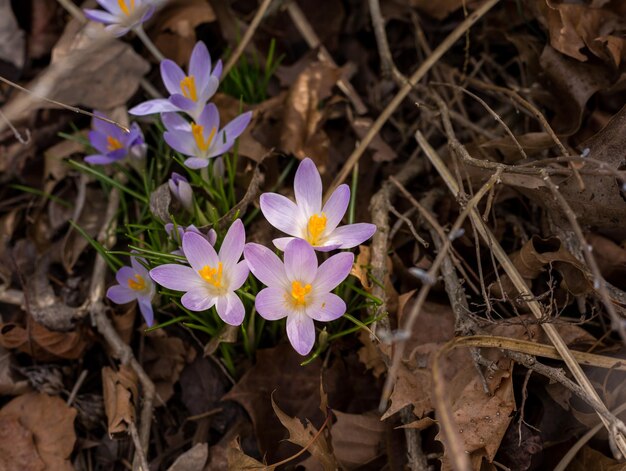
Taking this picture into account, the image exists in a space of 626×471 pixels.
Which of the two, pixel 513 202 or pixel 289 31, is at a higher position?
pixel 289 31

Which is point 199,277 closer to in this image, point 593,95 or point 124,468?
point 124,468

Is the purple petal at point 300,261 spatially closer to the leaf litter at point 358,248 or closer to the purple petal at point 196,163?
the leaf litter at point 358,248

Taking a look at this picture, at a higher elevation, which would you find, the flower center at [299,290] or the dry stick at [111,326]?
the flower center at [299,290]

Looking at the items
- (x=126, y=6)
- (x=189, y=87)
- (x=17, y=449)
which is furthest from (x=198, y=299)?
(x=126, y=6)

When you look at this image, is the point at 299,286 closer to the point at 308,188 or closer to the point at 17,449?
the point at 308,188

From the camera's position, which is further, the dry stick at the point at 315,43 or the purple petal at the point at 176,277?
the dry stick at the point at 315,43

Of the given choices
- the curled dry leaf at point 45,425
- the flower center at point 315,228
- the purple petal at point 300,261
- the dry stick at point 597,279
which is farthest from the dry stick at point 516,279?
the curled dry leaf at point 45,425

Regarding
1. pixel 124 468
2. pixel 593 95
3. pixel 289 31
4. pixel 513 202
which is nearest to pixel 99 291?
pixel 124 468
